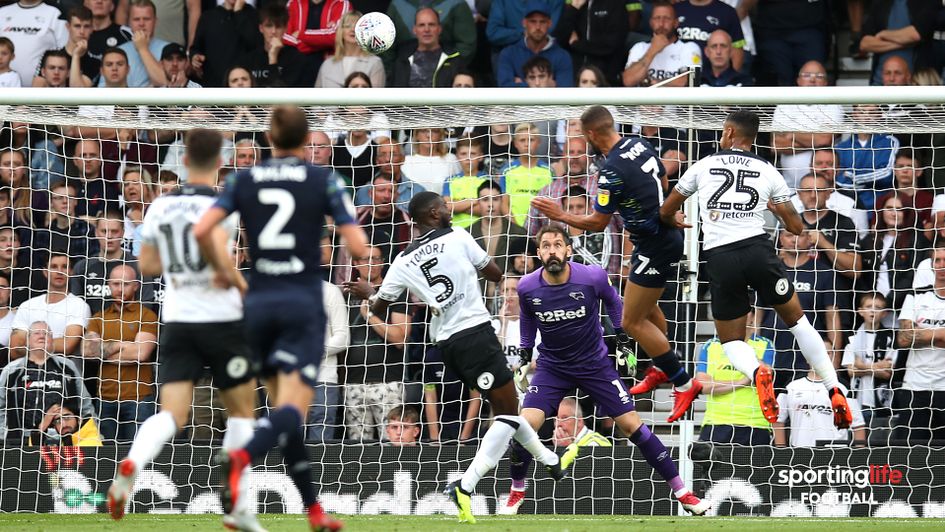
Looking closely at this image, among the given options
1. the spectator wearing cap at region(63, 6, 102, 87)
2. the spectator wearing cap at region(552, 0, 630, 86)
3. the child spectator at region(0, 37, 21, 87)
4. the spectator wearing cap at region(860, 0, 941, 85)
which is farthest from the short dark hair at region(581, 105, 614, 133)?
the child spectator at region(0, 37, 21, 87)

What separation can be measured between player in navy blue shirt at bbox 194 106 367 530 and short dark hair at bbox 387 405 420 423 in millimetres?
5533

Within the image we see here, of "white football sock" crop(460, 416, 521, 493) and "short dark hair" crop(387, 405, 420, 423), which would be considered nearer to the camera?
"white football sock" crop(460, 416, 521, 493)

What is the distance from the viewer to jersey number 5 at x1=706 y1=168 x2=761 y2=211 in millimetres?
9523

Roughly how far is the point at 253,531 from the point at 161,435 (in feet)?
2.90

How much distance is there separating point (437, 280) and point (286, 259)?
3.40 meters

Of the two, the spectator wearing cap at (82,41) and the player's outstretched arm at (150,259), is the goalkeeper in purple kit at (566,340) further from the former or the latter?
the spectator wearing cap at (82,41)

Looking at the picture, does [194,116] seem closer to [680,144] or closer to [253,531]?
[680,144]

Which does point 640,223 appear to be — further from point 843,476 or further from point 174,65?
point 174,65

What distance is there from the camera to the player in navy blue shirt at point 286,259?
6633 mm

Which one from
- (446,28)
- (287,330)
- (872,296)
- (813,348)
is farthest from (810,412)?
(287,330)

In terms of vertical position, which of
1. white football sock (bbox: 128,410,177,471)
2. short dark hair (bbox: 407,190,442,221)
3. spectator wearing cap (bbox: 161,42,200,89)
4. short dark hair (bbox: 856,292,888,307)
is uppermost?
spectator wearing cap (bbox: 161,42,200,89)

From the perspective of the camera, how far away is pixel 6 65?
1509 centimetres

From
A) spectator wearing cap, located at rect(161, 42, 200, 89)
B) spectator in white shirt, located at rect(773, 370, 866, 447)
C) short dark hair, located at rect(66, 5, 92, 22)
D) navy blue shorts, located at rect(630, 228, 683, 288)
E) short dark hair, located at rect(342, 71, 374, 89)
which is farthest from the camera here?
short dark hair, located at rect(66, 5, 92, 22)

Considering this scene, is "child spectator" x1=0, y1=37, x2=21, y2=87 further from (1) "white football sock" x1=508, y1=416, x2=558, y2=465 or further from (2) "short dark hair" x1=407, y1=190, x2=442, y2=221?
(1) "white football sock" x1=508, y1=416, x2=558, y2=465
